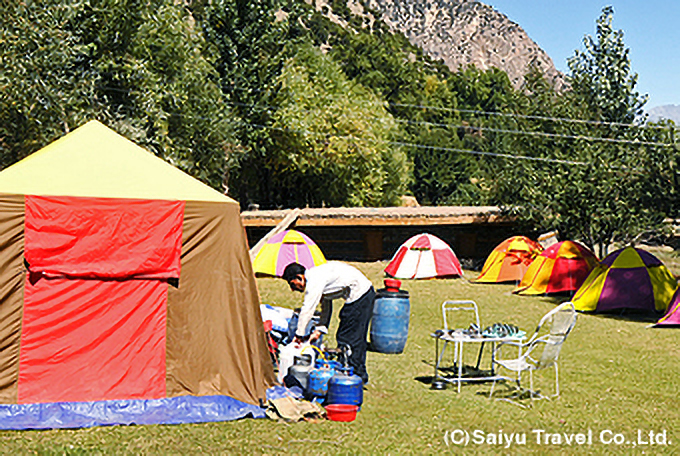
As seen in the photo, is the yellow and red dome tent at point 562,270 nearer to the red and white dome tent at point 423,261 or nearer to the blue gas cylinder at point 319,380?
the red and white dome tent at point 423,261

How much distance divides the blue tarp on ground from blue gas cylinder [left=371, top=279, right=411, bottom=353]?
3724 mm

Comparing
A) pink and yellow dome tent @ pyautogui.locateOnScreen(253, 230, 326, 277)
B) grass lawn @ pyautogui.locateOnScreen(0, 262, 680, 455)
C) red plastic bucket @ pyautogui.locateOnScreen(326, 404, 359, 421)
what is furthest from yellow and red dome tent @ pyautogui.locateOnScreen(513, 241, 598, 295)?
red plastic bucket @ pyautogui.locateOnScreen(326, 404, 359, 421)

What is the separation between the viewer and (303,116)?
35.8 metres

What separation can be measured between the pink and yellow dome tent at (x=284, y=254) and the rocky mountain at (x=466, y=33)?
488ft

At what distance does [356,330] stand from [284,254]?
13.5m

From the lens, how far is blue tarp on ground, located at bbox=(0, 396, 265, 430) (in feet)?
23.1

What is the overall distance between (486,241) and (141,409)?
21.0 meters

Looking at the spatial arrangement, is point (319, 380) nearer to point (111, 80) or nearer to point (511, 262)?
point (511, 262)

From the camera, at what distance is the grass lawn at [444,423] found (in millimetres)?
6625

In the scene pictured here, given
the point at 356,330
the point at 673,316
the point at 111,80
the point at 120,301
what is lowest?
the point at 673,316

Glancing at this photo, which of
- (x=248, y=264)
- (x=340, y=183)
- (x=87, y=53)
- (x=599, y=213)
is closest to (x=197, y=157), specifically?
(x=87, y=53)

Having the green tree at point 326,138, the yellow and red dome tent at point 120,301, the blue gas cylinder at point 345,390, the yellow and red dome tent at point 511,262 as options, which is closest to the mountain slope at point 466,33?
the green tree at point 326,138

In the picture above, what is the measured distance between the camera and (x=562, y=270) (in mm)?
20188

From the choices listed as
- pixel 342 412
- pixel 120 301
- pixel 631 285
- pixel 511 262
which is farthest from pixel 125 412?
pixel 511 262
